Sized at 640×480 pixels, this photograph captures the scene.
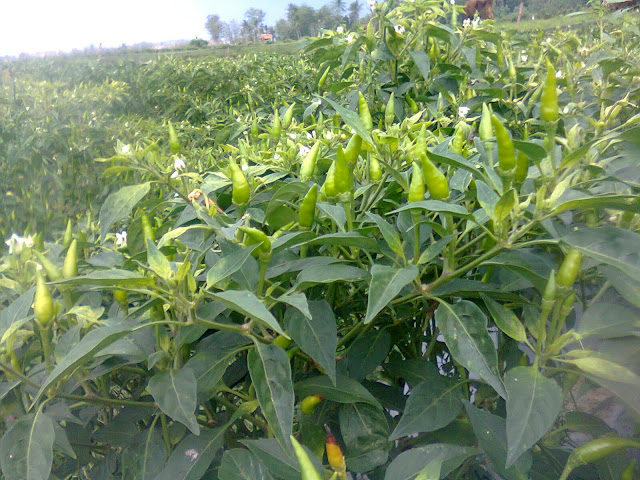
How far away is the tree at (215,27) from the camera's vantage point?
5.93 metres

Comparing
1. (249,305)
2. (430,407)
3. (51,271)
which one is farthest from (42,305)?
(430,407)

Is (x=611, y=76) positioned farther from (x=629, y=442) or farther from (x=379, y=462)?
(x=379, y=462)

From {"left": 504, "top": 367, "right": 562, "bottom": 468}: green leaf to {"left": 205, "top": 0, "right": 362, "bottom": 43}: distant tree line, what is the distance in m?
3.93

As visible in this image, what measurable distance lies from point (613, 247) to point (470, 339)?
7.6 inches


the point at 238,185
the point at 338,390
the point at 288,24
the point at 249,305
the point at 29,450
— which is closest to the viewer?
the point at 249,305

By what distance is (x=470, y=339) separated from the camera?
1.97 feet

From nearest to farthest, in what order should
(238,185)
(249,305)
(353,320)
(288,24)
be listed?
(249,305)
(238,185)
(353,320)
(288,24)

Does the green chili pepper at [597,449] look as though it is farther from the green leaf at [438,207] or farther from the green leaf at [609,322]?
the green leaf at [438,207]

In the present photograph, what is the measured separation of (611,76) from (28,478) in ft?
4.95

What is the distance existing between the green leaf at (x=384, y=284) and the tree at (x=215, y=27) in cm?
606

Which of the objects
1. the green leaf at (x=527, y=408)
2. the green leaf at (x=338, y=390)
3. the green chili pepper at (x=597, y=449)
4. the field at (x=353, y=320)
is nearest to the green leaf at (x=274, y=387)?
the field at (x=353, y=320)

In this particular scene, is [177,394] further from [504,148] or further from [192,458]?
[504,148]

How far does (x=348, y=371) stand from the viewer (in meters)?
0.76

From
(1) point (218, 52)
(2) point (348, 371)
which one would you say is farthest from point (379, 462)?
(1) point (218, 52)
